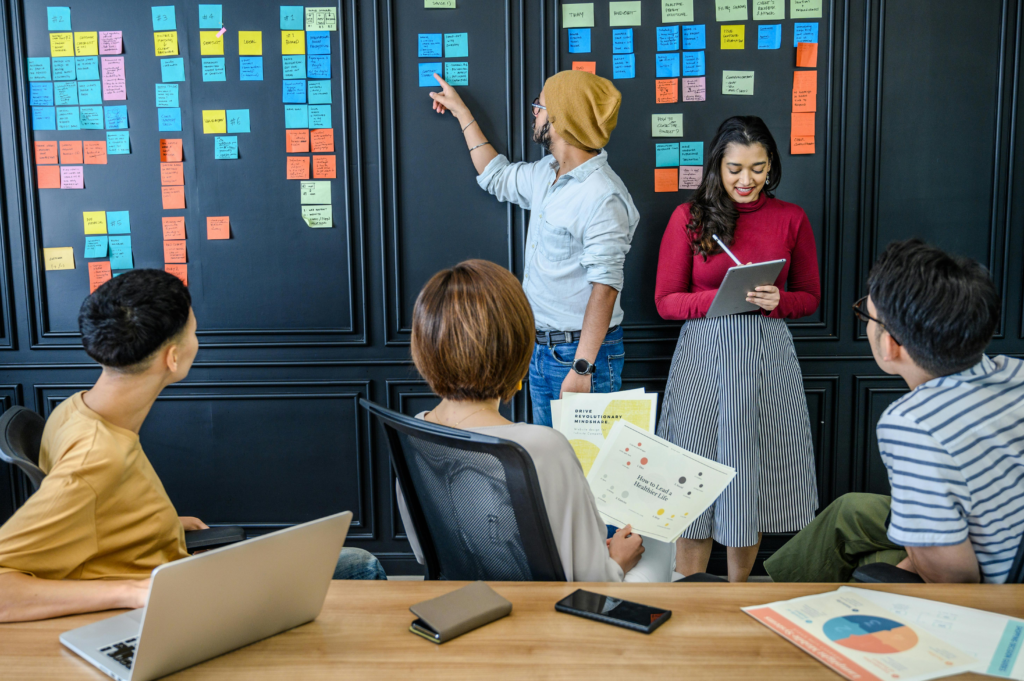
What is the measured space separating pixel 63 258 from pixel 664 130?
2.55 metres

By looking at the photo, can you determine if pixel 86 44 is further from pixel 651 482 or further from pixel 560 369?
pixel 651 482

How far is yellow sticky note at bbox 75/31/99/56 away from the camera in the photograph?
283cm

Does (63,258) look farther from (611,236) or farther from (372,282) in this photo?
(611,236)

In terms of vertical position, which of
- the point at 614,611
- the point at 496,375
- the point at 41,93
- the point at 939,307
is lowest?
the point at 614,611

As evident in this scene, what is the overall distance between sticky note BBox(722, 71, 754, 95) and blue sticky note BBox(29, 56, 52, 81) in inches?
108

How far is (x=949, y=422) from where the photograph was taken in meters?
1.12

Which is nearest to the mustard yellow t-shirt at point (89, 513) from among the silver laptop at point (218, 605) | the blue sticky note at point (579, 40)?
the silver laptop at point (218, 605)

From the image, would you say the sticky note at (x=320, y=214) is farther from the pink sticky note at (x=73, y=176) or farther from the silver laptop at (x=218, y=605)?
the silver laptop at (x=218, y=605)

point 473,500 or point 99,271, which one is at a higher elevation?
point 99,271

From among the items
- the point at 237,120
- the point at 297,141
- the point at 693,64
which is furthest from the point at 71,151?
the point at 693,64

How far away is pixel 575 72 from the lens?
2.41 m

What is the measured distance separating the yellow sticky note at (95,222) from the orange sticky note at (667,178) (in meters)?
2.29

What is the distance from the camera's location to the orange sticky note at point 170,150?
2869 millimetres

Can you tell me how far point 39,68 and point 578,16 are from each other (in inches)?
86.4
